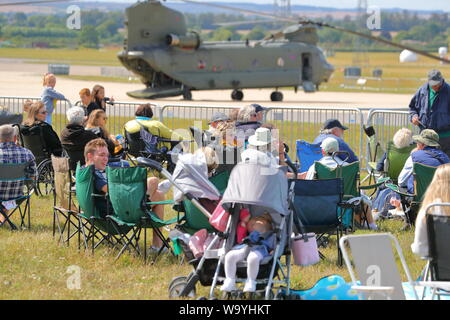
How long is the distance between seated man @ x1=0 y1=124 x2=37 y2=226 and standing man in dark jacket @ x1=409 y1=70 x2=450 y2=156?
5219mm

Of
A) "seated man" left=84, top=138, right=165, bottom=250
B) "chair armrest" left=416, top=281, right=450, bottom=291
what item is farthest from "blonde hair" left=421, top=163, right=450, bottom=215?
"seated man" left=84, top=138, right=165, bottom=250

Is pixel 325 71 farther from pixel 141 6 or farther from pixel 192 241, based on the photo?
pixel 192 241

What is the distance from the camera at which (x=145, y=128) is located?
532 inches

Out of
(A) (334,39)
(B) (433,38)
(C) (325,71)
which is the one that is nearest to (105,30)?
(A) (334,39)

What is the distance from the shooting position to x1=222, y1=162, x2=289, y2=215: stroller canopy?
6785mm

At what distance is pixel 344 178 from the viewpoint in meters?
9.68

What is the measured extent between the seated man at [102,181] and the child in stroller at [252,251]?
2.42 metres

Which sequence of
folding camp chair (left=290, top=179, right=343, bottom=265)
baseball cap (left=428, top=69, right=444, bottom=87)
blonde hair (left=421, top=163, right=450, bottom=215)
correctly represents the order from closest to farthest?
blonde hair (left=421, top=163, right=450, bottom=215) < folding camp chair (left=290, top=179, right=343, bottom=265) < baseball cap (left=428, top=69, right=444, bottom=87)

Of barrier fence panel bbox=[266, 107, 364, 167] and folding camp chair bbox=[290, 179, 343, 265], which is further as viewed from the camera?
barrier fence panel bbox=[266, 107, 364, 167]

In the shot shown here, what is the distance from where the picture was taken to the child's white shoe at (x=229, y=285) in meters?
6.63

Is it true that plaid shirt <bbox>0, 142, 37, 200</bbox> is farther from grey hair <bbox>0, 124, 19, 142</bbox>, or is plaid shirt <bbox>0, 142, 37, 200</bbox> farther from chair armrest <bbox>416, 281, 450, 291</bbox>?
chair armrest <bbox>416, 281, 450, 291</bbox>

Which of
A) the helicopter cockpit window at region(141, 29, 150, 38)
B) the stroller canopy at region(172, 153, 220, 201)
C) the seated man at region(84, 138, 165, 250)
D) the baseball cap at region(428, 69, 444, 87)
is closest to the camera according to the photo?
the stroller canopy at region(172, 153, 220, 201)

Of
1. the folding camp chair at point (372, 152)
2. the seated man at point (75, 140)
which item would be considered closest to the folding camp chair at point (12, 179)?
the seated man at point (75, 140)
